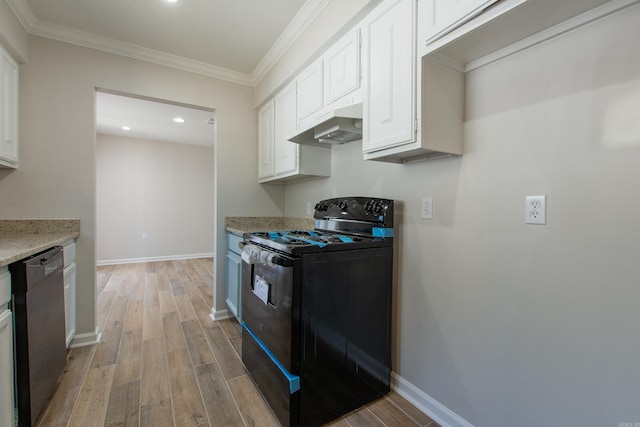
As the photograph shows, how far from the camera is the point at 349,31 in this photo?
1755 millimetres

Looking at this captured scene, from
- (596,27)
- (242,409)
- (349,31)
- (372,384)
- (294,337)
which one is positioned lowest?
(242,409)

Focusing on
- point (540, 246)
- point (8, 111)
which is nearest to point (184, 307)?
point (8, 111)

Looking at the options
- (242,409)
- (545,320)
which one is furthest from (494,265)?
(242,409)

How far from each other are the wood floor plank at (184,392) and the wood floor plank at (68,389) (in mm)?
510

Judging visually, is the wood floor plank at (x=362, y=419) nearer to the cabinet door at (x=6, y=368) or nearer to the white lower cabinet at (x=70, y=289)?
the cabinet door at (x=6, y=368)

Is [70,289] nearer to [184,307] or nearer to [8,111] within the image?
[184,307]

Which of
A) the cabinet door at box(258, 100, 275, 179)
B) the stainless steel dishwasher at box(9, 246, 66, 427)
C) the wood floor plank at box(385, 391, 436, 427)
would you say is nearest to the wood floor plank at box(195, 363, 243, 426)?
the stainless steel dishwasher at box(9, 246, 66, 427)

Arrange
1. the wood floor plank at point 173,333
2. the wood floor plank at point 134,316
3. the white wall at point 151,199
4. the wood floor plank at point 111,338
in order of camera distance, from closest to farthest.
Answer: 1. the wood floor plank at point 111,338
2. the wood floor plank at point 173,333
3. the wood floor plank at point 134,316
4. the white wall at point 151,199

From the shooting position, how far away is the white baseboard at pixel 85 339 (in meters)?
2.28

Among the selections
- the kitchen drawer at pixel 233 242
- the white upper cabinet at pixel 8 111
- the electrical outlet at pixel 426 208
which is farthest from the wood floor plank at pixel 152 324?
the electrical outlet at pixel 426 208

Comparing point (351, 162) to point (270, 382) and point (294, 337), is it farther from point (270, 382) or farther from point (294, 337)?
point (270, 382)

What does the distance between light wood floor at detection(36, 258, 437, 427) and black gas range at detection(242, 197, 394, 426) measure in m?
0.12

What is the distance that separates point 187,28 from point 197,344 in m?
2.58

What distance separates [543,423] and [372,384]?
2.64ft
